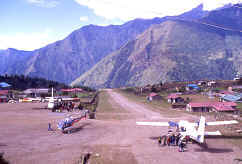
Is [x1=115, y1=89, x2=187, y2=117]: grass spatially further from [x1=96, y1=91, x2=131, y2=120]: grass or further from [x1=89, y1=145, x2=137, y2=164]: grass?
[x1=89, y1=145, x2=137, y2=164]: grass

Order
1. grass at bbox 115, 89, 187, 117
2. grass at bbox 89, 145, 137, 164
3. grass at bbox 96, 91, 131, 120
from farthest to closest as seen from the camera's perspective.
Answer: grass at bbox 115, 89, 187, 117, grass at bbox 96, 91, 131, 120, grass at bbox 89, 145, 137, 164

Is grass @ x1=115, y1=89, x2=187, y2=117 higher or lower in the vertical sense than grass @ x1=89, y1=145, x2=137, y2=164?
higher

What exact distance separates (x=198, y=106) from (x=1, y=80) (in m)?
120

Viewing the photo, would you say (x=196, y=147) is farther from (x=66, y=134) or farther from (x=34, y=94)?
(x=34, y=94)

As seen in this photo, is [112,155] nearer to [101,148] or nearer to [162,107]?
[101,148]

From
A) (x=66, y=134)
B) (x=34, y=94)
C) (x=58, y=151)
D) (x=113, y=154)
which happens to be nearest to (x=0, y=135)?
(x=66, y=134)

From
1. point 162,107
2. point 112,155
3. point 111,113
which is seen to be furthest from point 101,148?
point 162,107

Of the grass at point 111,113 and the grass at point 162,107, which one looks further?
the grass at point 162,107

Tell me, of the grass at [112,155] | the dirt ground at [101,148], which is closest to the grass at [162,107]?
the dirt ground at [101,148]

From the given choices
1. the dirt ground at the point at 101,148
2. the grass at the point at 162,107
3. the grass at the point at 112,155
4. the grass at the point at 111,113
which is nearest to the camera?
the grass at the point at 112,155

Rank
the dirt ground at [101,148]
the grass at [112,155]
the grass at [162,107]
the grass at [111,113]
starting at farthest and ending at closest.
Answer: the grass at [162,107] < the grass at [111,113] < the dirt ground at [101,148] < the grass at [112,155]

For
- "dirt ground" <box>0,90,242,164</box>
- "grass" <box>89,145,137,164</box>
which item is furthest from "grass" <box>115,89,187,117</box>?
"grass" <box>89,145,137,164</box>

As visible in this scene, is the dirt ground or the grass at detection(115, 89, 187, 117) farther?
the grass at detection(115, 89, 187, 117)

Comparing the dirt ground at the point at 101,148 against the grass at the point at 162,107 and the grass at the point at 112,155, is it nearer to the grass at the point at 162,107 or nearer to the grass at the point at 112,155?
the grass at the point at 112,155
